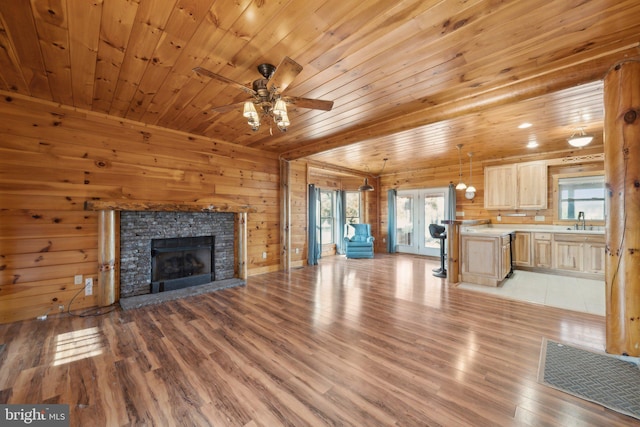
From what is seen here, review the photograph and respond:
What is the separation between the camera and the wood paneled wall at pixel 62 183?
299 centimetres

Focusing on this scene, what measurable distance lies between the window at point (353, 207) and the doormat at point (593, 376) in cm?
629

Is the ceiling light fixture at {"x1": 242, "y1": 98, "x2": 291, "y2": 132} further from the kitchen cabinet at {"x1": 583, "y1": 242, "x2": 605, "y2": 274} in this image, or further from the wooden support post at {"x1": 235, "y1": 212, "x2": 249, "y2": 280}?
the kitchen cabinet at {"x1": 583, "y1": 242, "x2": 605, "y2": 274}

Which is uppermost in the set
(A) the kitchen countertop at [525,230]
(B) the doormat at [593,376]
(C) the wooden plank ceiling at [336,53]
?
(C) the wooden plank ceiling at [336,53]

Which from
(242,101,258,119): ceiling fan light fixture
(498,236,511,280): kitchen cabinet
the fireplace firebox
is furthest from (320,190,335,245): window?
(242,101,258,119): ceiling fan light fixture

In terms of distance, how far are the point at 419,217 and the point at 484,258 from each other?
11.3ft

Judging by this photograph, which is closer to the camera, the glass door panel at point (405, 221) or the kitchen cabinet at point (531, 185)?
the kitchen cabinet at point (531, 185)

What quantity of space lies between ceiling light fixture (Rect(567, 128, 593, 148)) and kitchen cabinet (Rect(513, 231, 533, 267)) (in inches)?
81.3

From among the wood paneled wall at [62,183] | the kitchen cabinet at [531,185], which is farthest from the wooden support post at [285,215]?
the kitchen cabinet at [531,185]

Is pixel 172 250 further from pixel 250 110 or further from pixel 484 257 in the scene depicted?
pixel 484 257

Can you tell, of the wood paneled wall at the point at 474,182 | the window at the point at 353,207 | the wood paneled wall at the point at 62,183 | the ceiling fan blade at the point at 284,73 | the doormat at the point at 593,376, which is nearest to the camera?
the doormat at the point at 593,376

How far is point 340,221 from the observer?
8117mm

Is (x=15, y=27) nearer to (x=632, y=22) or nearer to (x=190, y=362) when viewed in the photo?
(x=190, y=362)

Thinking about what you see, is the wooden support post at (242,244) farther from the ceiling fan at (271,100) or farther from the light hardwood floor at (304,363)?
the ceiling fan at (271,100)

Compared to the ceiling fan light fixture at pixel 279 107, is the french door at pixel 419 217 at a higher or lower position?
lower
